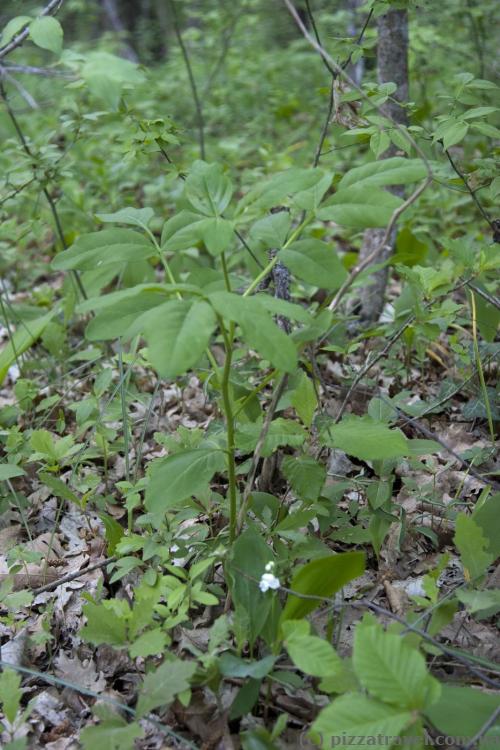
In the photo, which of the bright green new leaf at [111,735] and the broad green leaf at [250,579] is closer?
the bright green new leaf at [111,735]

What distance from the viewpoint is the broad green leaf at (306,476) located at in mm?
1715

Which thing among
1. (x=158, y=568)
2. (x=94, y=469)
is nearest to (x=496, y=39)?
(x=94, y=469)

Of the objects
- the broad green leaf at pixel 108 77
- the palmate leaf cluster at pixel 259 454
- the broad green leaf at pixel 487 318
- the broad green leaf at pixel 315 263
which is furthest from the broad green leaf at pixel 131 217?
the broad green leaf at pixel 487 318

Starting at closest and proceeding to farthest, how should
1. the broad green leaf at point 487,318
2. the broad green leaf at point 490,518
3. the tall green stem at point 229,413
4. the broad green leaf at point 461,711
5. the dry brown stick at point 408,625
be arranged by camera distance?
the broad green leaf at point 461,711 → the dry brown stick at point 408,625 → the tall green stem at point 229,413 → the broad green leaf at point 490,518 → the broad green leaf at point 487,318

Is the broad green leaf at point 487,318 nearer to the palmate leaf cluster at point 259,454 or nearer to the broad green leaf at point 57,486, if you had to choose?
the palmate leaf cluster at point 259,454

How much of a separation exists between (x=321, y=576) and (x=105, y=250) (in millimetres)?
892

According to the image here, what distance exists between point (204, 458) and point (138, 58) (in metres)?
10.5

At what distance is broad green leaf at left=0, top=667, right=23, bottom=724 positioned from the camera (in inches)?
56.4

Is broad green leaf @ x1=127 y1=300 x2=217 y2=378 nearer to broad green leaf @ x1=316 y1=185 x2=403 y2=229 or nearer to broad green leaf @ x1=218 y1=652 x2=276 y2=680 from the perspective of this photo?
broad green leaf @ x1=316 y1=185 x2=403 y2=229

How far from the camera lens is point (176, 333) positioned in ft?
3.98

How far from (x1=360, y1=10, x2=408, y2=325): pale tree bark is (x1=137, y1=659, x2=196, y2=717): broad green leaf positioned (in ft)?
6.27

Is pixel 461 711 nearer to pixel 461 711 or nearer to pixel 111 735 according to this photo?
pixel 461 711

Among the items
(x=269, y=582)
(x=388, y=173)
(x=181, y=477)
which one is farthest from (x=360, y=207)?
(x=269, y=582)

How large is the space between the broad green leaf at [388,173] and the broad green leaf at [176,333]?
0.49m
